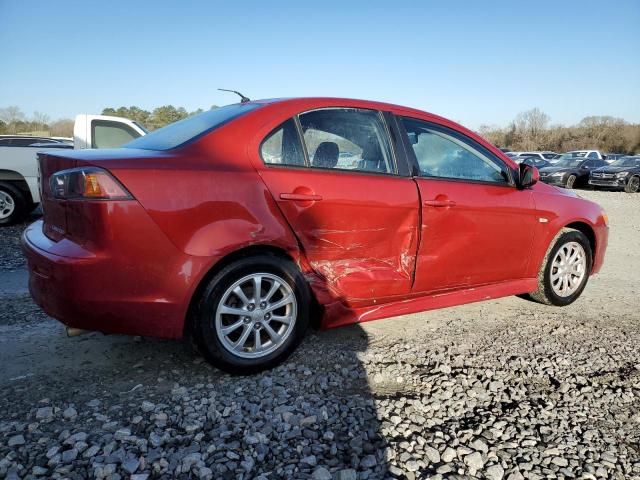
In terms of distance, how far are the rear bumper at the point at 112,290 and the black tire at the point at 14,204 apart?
20.9ft

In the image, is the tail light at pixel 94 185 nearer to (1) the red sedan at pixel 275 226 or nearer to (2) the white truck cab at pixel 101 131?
(1) the red sedan at pixel 275 226

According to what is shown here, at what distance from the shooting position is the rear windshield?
2803 millimetres

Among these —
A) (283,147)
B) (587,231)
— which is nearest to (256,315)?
(283,147)

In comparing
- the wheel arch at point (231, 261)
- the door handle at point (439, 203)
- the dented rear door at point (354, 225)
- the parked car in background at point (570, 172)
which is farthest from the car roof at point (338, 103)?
the parked car in background at point (570, 172)

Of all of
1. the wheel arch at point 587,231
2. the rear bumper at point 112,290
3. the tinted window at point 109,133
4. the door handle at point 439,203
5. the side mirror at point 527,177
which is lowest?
the rear bumper at point 112,290

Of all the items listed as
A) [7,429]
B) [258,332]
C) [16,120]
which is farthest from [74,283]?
[16,120]

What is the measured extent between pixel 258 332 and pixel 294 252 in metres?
0.51

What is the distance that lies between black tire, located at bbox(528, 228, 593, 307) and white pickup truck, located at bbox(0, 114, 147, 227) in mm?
6760

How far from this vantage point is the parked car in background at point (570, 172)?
20172mm

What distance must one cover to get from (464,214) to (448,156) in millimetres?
458

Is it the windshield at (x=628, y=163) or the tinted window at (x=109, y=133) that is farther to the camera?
the windshield at (x=628, y=163)

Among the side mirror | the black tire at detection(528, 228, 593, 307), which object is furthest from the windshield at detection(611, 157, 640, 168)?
the side mirror

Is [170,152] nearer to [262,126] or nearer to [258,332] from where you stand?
[262,126]

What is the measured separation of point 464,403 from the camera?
99.5 inches
